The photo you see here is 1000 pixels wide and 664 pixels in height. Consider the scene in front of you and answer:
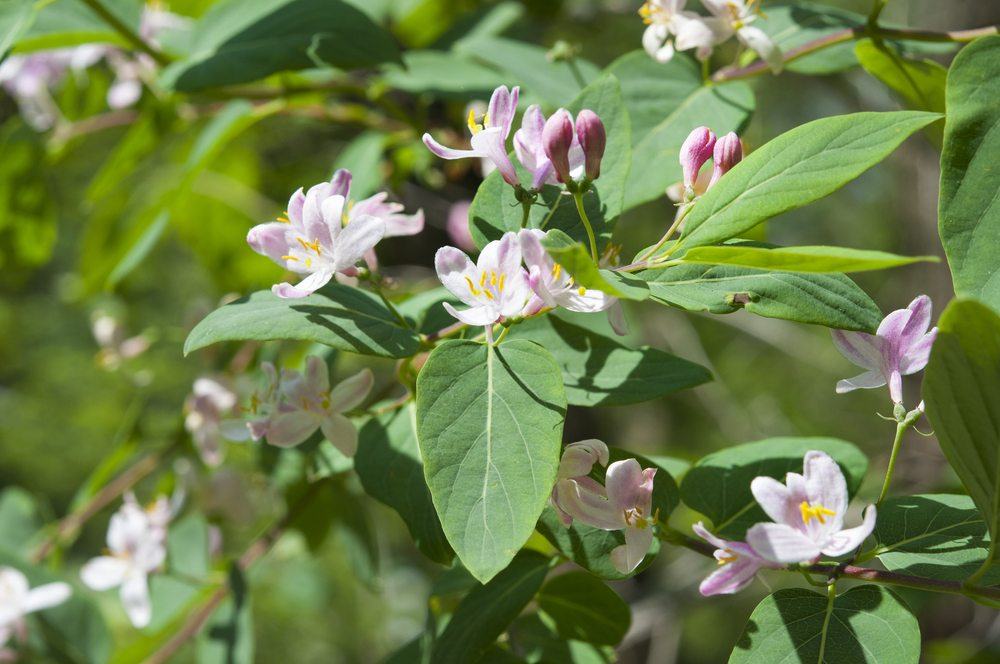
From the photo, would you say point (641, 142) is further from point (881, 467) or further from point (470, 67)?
point (881, 467)

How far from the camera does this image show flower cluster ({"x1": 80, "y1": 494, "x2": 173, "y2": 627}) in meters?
1.15

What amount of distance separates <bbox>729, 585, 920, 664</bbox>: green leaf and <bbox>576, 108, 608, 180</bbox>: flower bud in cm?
32

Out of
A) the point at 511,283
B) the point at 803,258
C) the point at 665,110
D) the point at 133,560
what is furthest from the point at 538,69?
the point at 133,560

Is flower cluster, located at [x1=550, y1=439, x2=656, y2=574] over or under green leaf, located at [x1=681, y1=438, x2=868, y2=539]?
over

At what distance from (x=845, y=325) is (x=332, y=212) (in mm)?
372

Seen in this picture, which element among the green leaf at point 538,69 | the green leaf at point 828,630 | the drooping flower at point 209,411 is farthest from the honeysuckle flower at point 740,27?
the drooping flower at point 209,411

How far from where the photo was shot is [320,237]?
2.22ft

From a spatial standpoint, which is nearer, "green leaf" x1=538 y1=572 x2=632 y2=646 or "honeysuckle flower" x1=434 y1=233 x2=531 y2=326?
"honeysuckle flower" x1=434 y1=233 x2=531 y2=326

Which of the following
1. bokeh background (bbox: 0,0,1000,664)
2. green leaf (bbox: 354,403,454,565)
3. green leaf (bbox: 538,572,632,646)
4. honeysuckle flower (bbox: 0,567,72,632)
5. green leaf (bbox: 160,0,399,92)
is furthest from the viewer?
bokeh background (bbox: 0,0,1000,664)

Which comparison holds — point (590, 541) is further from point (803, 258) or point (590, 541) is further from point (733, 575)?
point (803, 258)

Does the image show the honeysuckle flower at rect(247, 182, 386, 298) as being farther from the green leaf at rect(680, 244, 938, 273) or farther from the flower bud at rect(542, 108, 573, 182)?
the green leaf at rect(680, 244, 938, 273)

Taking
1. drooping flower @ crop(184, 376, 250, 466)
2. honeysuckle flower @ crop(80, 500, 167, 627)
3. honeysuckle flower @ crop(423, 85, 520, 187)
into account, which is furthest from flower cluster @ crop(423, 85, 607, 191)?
honeysuckle flower @ crop(80, 500, 167, 627)

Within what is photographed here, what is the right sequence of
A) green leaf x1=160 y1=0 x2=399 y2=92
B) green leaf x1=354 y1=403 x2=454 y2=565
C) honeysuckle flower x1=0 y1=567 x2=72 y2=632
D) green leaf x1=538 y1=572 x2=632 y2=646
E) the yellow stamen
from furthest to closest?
1. honeysuckle flower x1=0 y1=567 x2=72 y2=632
2. green leaf x1=160 y1=0 x2=399 y2=92
3. green leaf x1=538 y1=572 x2=632 y2=646
4. green leaf x1=354 y1=403 x2=454 y2=565
5. the yellow stamen

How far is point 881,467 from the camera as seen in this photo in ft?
7.38
